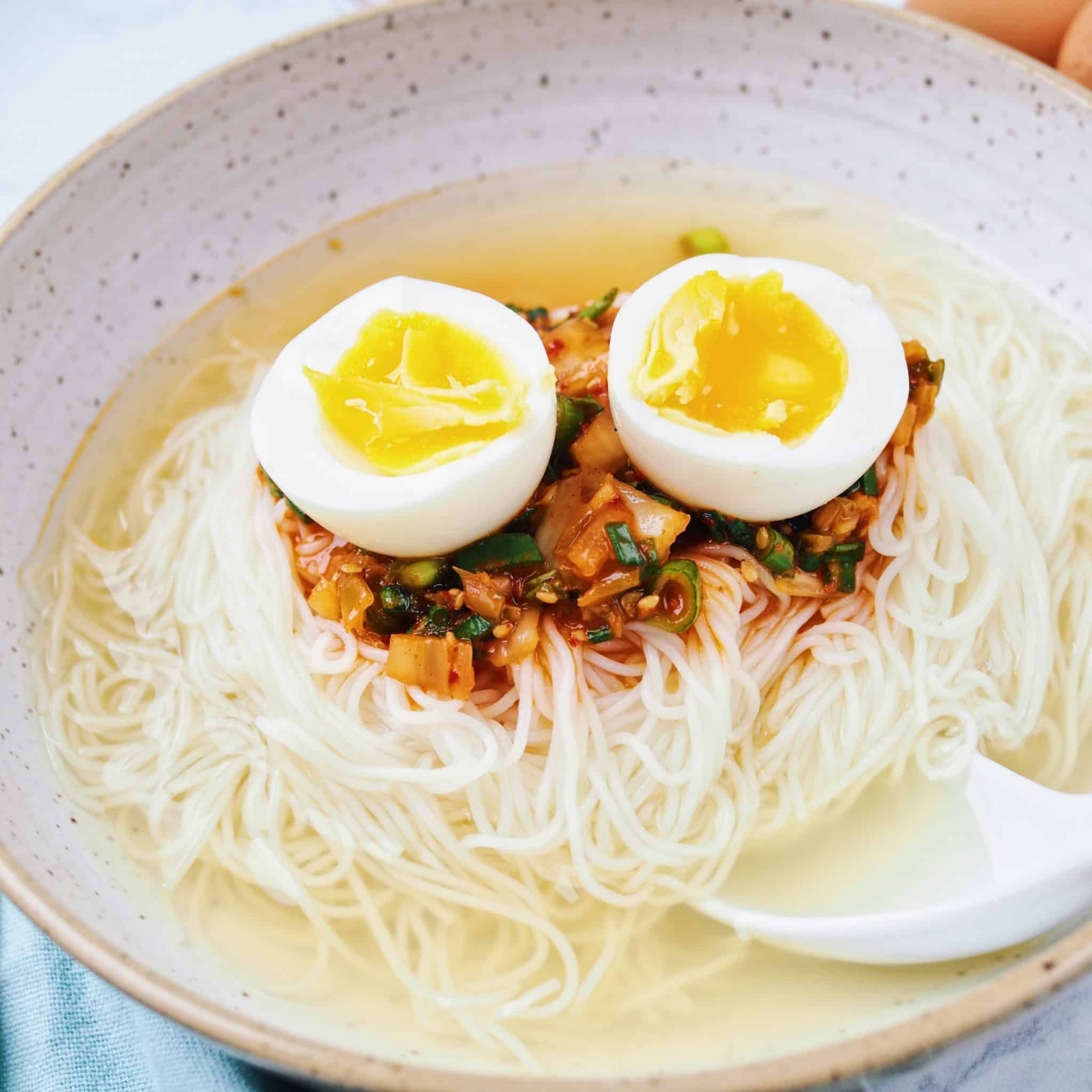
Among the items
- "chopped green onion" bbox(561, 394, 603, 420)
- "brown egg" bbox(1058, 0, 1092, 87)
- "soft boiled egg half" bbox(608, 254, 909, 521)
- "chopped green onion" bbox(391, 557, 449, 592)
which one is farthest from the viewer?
"brown egg" bbox(1058, 0, 1092, 87)

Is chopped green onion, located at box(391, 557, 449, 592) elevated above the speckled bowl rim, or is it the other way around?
chopped green onion, located at box(391, 557, 449, 592)

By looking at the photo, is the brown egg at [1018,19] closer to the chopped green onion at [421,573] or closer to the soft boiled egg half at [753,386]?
the soft boiled egg half at [753,386]

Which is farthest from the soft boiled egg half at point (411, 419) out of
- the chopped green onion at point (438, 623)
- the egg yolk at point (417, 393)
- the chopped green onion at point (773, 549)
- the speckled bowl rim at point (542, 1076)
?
the speckled bowl rim at point (542, 1076)

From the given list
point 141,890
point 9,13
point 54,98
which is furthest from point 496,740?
point 9,13

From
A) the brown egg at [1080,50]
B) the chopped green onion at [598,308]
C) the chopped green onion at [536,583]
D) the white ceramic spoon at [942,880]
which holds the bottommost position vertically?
the white ceramic spoon at [942,880]

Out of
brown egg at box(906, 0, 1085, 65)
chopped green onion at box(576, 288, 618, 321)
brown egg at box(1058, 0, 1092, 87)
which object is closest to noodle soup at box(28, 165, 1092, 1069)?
chopped green onion at box(576, 288, 618, 321)

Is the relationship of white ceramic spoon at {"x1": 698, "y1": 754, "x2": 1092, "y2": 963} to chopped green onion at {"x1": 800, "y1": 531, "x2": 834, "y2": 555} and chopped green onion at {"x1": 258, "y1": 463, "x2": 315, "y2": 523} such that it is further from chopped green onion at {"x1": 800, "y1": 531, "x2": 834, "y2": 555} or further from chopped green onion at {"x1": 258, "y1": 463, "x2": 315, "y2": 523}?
chopped green onion at {"x1": 258, "y1": 463, "x2": 315, "y2": 523}
